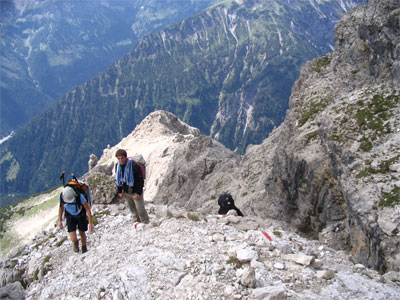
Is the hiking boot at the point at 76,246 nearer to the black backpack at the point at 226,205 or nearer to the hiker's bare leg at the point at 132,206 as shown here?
the hiker's bare leg at the point at 132,206

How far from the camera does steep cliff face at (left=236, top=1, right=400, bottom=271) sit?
16484 mm

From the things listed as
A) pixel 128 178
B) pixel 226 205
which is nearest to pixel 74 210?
pixel 128 178

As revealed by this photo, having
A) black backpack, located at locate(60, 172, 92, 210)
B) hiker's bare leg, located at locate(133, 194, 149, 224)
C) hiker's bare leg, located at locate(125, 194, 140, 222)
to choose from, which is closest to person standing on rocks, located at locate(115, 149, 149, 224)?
hiker's bare leg, located at locate(133, 194, 149, 224)

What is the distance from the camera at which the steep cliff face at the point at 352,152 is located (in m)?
16.5

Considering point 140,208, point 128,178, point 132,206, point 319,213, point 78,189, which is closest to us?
point 78,189

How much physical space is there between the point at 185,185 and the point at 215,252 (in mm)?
44082

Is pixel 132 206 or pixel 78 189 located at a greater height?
pixel 78 189

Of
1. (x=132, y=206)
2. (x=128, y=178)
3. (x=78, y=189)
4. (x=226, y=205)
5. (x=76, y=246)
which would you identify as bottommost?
(x=226, y=205)

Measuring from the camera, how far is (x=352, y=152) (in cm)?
2002

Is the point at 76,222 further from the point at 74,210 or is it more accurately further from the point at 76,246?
the point at 76,246

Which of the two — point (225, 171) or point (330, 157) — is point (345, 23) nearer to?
point (330, 157)

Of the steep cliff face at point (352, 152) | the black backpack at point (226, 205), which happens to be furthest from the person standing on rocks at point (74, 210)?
the steep cliff face at point (352, 152)

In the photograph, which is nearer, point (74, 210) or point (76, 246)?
point (74, 210)

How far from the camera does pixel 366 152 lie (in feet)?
63.9
